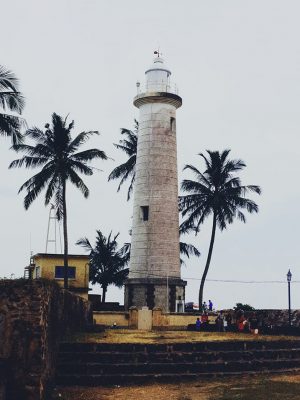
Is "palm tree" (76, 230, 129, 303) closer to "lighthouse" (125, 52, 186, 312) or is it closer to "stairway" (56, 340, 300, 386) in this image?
"lighthouse" (125, 52, 186, 312)

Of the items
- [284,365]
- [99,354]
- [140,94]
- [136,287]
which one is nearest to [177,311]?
[136,287]

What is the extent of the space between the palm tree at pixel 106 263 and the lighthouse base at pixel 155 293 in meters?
14.2

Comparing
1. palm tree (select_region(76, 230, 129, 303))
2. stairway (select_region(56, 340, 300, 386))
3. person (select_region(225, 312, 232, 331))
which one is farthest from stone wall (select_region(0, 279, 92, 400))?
palm tree (select_region(76, 230, 129, 303))

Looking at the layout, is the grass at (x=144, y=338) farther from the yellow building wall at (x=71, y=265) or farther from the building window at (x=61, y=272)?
the building window at (x=61, y=272)

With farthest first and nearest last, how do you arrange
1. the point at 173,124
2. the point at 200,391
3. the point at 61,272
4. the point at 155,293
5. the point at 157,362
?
1. the point at 173,124
2. the point at 61,272
3. the point at 155,293
4. the point at 157,362
5. the point at 200,391

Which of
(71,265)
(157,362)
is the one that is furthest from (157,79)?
(157,362)

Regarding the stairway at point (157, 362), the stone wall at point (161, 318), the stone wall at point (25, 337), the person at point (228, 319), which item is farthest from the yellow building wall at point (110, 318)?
the stone wall at point (25, 337)

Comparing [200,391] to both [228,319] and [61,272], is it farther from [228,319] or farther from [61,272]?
[61,272]

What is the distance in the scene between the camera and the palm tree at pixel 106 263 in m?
52.8

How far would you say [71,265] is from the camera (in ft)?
123

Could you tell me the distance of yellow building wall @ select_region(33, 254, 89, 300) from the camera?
1458 inches

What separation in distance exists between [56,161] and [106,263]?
1801cm

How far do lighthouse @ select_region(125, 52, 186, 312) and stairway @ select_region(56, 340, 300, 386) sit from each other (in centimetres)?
1610

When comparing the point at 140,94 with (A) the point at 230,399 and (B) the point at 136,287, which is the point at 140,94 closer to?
(B) the point at 136,287
